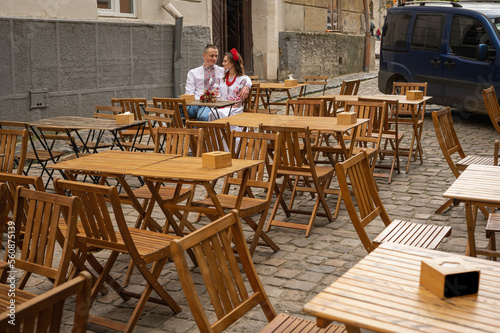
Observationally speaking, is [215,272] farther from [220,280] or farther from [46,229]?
[46,229]

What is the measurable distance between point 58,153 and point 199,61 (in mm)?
8138

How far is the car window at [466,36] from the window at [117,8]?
243 inches

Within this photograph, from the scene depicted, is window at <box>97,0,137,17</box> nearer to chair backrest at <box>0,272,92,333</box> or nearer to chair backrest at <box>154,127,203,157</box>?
chair backrest at <box>154,127,203,157</box>

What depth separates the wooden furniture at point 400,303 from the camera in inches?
91.4

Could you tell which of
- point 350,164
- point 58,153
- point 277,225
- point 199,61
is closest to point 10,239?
point 350,164

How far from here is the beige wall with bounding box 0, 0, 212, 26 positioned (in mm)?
10430

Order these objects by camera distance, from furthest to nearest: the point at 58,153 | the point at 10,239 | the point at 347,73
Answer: the point at 347,73 → the point at 58,153 → the point at 10,239

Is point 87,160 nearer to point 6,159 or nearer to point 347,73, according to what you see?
point 6,159

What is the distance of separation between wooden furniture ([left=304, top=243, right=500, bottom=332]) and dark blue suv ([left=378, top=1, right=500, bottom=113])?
946cm

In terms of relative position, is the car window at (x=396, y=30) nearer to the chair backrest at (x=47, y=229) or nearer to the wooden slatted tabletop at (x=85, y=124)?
the wooden slatted tabletop at (x=85, y=124)

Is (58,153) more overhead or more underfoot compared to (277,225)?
more overhead

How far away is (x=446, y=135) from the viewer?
20.3ft

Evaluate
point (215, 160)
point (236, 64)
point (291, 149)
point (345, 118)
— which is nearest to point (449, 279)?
point (215, 160)

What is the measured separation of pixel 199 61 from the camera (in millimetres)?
15164
